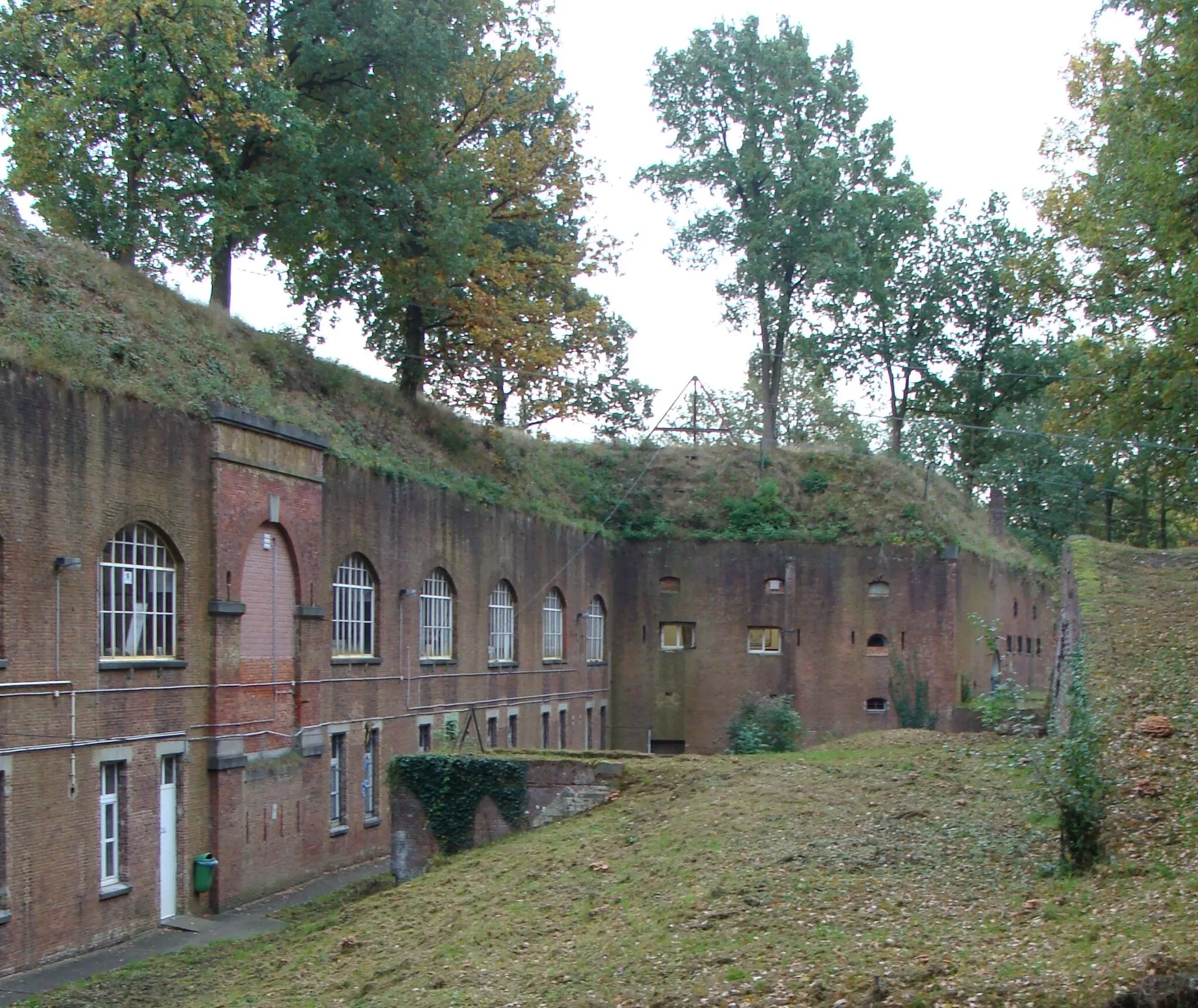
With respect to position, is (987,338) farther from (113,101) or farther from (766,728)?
(113,101)

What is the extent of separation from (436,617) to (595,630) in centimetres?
979

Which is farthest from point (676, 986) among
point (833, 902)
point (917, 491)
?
point (917, 491)

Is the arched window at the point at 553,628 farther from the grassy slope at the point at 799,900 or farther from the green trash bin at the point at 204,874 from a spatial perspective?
the grassy slope at the point at 799,900

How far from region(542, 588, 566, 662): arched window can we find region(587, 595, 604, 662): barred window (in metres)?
1.82

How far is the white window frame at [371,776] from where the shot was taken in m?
25.1

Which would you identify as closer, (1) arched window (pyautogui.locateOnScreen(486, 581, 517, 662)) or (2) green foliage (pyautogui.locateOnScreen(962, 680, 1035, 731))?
(2) green foliage (pyautogui.locateOnScreen(962, 680, 1035, 731))

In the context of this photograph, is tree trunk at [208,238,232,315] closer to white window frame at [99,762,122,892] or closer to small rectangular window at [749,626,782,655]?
white window frame at [99,762,122,892]

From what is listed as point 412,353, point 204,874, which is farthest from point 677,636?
point 204,874

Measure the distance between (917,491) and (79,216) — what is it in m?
24.8

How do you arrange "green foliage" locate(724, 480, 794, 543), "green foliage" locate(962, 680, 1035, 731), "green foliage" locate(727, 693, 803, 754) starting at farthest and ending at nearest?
"green foliage" locate(724, 480, 794, 543), "green foliage" locate(727, 693, 803, 754), "green foliage" locate(962, 680, 1035, 731)

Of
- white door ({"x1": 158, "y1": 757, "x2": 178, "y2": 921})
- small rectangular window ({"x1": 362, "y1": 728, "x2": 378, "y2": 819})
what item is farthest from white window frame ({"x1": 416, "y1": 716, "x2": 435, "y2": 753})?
white door ({"x1": 158, "y1": 757, "x2": 178, "y2": 921})

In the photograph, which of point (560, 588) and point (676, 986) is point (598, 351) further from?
point (676, 986)

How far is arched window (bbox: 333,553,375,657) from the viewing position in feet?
80.3

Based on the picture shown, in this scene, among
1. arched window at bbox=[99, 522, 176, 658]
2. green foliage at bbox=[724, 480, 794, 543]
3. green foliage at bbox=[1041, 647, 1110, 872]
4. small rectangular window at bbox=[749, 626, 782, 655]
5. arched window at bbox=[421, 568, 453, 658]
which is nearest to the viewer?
green foliage at bbox=[1041, 647, 1110, 872]
